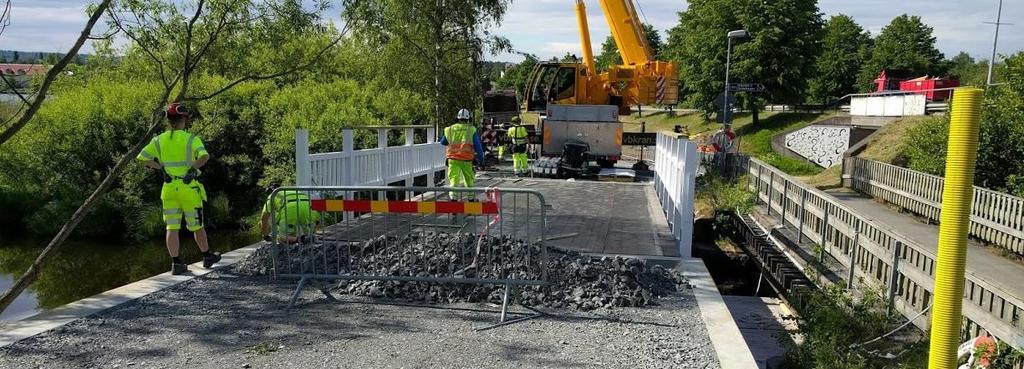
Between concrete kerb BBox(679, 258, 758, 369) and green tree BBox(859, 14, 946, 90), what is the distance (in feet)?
156

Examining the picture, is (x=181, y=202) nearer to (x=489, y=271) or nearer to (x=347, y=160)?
(x=489, y=271)

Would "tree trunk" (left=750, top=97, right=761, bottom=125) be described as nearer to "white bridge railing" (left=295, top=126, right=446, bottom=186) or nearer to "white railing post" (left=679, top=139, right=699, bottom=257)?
"white bridge railing" (left=295, top=126, right=446, bottom=186)

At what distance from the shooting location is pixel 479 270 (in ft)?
20.6

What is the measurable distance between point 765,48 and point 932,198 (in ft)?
97.3

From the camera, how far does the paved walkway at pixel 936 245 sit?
9066 mm

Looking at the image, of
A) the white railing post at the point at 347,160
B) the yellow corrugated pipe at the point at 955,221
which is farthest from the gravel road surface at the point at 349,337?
the white railing post at the point at 347,160

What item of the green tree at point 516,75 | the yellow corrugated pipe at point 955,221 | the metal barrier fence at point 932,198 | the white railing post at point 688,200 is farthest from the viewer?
the green tree at point 516,75

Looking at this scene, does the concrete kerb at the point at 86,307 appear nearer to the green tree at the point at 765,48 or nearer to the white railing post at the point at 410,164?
the white railing post at the point at 410,164

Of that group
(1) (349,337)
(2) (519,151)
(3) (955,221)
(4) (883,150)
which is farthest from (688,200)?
(4) (883,150)

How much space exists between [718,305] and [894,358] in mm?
1625

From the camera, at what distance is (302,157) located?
28.4ft

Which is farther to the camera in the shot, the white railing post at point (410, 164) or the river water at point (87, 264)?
the white railing post at point (410, 164)

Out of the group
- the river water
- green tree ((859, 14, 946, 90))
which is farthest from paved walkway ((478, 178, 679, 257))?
green tree ((859, 14, 946, 90))

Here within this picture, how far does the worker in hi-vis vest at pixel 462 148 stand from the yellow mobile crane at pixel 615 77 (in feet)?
41.9
